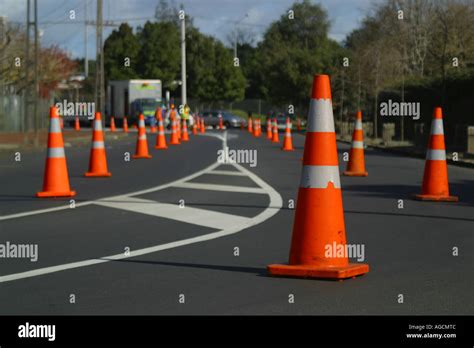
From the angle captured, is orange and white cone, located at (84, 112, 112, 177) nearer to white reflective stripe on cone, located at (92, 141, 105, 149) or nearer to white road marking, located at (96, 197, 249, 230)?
white reflective stripe on cone, located at (92, 141, 105, 149)

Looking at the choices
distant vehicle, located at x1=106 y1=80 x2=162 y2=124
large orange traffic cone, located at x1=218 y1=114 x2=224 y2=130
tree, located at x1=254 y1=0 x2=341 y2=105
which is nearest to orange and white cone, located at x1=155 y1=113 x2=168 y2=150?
distant vehicle, located at x1=106 y1=80 x2=162 y2=124

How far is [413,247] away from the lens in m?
9.59

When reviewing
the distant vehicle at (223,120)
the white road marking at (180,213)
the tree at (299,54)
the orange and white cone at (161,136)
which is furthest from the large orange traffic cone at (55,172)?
the distant vehicle at (223,120)

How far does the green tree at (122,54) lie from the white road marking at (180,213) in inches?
3279

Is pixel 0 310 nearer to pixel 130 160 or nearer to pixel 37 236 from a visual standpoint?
pixel 37 236

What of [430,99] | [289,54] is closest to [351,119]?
[430,99]

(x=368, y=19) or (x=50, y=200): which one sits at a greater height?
(x=368, y=19)

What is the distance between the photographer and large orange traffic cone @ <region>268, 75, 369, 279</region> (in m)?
7.87

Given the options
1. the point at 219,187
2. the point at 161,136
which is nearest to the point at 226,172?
the point at 219,187

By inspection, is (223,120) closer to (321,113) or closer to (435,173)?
(435,173)

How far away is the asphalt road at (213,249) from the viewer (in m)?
6.93

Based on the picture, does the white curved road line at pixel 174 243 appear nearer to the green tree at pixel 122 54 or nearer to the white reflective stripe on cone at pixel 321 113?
the white reflective stripe on cone at pixel 321 113

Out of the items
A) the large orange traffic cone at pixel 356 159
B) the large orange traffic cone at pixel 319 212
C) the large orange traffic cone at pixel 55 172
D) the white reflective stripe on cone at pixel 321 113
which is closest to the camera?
the large orange traffic cone at pixel 319 212
